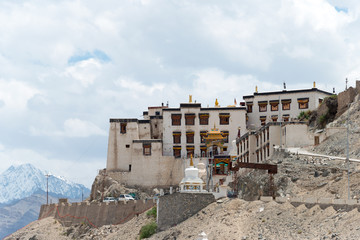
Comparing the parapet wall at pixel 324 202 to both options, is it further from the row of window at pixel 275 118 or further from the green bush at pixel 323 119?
the row of window at pixel 275 118

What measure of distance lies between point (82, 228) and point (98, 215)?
8.40 feet

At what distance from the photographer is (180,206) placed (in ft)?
189

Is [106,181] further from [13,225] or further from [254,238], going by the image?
[13,225]

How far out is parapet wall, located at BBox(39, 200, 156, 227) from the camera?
Result: 69.8m

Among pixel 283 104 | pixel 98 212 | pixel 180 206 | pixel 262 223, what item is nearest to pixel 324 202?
pixel 262 223

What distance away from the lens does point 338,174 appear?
53.5m

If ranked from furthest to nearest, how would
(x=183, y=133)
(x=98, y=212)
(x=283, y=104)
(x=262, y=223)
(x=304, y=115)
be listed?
(x=283, y=104), (x=183, y=133), (x=304, y=115), (x=98, y=212), (x=262, y=223)

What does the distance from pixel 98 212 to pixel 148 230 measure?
1441 cm

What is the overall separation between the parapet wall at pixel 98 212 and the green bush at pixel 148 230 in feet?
23.6

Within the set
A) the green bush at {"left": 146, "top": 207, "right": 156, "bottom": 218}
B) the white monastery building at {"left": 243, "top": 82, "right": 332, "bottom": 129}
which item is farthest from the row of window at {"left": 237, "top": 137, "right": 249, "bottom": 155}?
the green bush at {"left": 146, "top": 207, "right": 156, "bottom": 218}

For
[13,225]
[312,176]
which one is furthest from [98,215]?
[13,225]

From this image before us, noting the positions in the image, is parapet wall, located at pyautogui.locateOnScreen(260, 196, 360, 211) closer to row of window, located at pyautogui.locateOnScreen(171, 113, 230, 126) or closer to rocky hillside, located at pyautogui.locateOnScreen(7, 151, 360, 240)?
rocky hillside, located at pyautogui.locateOnScreen(7, 151, 360, 240)

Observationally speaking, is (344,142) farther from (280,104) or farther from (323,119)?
(280,104)

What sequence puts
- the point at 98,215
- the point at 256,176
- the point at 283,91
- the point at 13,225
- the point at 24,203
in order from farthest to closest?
the point at 24,203 < the point at 13,225 < the point at 283,91 < the point at 98,215 < the point at 256,176
